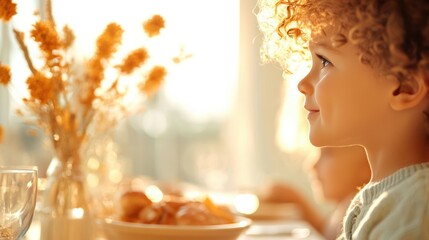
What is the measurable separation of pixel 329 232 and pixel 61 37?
1.67 meters

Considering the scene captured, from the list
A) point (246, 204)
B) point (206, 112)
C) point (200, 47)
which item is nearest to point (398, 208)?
point (246, 204)

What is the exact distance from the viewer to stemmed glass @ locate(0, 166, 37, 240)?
1.03 meters

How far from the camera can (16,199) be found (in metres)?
1.04

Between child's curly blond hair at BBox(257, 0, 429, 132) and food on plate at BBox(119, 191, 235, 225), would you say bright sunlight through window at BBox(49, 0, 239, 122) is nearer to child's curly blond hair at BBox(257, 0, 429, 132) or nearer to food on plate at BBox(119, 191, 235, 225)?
food on plate at BBox(119, 191, 235, 225)

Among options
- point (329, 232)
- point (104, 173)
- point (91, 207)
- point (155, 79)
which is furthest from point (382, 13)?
point (329, 232)

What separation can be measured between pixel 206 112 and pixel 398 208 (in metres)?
4.46

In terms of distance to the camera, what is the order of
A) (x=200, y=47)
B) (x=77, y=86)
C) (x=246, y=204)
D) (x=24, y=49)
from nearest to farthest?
(x=24, y=49)
(x=77, y=86)
(x=246, y=204)
(x=200, y=47)

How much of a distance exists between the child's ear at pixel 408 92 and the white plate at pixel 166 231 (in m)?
0.52

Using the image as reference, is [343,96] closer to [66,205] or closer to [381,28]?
[381,28]

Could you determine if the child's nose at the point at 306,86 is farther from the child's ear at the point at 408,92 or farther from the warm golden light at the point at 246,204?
the warm golden light at the point at 246,204

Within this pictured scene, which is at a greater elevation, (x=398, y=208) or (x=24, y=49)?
(x=24, y=49)

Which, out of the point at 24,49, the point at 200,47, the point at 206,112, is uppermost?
the point at 200,47

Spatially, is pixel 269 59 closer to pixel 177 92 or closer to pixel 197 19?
pixel 197 19

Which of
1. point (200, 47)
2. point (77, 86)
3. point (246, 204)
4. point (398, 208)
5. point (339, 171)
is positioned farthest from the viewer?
point (200, 47)
